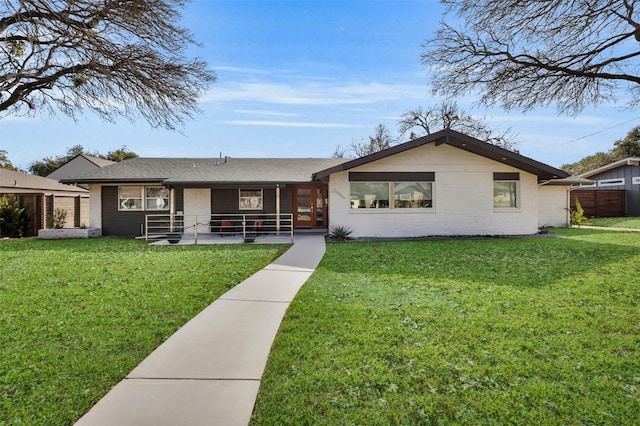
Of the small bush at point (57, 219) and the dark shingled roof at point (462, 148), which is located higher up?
the dark shingled roof at point (462, 148)

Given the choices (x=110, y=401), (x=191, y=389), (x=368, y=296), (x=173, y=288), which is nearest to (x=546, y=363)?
(x=368, y=296)

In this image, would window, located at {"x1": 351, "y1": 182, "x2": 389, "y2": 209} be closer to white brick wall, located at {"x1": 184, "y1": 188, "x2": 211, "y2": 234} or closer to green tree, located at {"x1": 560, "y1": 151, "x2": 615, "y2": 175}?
white brick wall, located at {"x1": 184, "y1": 188, "x2": 211, "y2": 234}

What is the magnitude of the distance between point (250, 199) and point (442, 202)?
8.07m

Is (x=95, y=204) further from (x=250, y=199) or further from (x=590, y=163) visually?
(x=590, y=163)

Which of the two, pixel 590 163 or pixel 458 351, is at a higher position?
pixel 590 163

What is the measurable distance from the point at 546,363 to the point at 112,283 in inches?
268

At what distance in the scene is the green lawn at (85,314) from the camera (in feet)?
9.81

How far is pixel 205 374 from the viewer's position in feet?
10.8

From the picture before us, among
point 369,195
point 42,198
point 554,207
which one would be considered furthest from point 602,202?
point 42,198

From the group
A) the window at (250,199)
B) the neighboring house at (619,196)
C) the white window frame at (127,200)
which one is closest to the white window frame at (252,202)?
the window at (250,199)

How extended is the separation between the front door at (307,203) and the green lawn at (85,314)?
6556 mm

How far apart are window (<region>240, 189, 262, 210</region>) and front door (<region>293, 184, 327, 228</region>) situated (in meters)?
1.60

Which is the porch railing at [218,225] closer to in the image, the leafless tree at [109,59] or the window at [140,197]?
the window at [140,197]

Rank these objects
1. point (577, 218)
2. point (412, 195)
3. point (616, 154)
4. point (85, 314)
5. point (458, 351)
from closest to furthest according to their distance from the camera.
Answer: point (458, 351)
point (85, 314)
point (412, 195)
point (577, 218)
point (616, 154)
